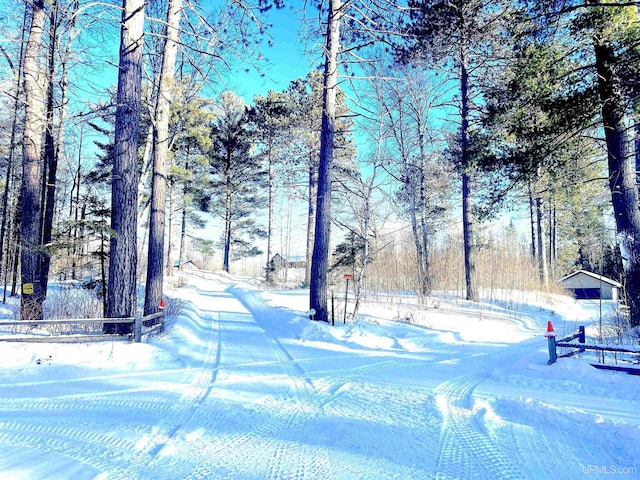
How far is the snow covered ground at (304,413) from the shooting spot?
2.62 metres

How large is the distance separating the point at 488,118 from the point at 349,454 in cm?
928

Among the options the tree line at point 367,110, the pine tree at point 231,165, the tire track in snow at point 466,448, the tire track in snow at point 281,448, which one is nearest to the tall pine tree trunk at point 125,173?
the tree line at point 367,110

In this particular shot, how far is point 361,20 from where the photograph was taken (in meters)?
9.34

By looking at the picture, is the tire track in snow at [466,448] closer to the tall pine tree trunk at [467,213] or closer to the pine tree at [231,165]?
the tall pine tree trunk at [467,213]

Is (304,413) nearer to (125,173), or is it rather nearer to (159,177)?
(125,173)

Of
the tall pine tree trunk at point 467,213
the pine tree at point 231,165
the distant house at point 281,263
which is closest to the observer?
the tall pine tree trunk at point 467,213

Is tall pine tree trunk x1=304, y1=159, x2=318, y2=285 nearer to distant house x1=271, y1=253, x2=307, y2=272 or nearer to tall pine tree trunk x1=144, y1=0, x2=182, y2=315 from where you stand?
distant house x1=271, y1=253, x2=307, y2=272

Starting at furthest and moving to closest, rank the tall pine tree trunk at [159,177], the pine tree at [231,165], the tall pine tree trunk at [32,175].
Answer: the pine tree at [231,165]
the tall pine tree trunk at [159,177]
the tall pine tree trunk at [32,175]

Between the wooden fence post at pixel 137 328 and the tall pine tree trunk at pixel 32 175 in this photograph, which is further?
the tall pine tree trunk at pixel 32 175

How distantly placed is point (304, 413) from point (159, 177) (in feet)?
24.5

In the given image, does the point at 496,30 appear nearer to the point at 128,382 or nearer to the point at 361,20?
the point at 361,20

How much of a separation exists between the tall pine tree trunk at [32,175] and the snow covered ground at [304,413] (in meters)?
2.90

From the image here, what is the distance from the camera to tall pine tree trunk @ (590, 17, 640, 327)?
7.22 m

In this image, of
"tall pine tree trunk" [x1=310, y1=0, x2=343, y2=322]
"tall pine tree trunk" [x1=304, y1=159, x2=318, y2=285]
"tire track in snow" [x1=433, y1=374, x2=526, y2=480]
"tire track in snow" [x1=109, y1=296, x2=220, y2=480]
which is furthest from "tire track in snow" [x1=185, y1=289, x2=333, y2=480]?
"tall pine tree trunk" [x1=304, y1=159, x2=318, y2=285]
